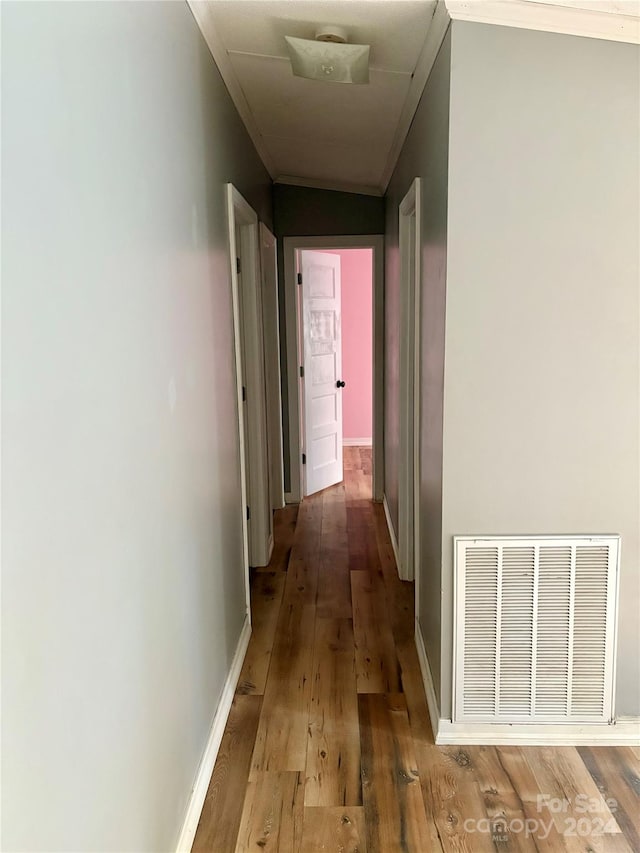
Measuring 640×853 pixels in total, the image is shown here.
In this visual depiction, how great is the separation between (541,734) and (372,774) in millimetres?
631

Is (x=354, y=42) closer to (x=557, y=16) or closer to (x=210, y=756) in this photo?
(x=557, y=16)

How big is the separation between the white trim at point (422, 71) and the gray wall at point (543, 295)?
0.09m

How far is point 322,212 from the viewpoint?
184 inches

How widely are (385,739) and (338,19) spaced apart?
2.46m

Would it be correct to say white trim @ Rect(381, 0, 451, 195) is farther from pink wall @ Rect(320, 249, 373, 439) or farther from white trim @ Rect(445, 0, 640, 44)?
pink wall @ Rect(320, 249, 373, 439)

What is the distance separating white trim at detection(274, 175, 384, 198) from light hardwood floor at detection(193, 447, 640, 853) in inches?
122

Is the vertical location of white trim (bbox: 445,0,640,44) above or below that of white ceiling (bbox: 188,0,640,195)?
below

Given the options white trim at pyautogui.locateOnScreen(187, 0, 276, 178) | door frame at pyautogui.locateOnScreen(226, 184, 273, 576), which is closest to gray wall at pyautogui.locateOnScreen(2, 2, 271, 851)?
white trim at pyautogui.locateOnScreen(187, 0, 276, 178)

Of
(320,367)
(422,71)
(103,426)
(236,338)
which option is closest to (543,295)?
(422,71)

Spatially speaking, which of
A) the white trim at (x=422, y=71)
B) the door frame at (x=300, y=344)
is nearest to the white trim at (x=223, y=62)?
the white trim at (x=422, y=71)

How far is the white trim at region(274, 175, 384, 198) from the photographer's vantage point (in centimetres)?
448

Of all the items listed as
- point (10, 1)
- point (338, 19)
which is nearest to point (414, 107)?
point (338, 19)

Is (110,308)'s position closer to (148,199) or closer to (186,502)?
(148,199)

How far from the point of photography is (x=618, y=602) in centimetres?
215
